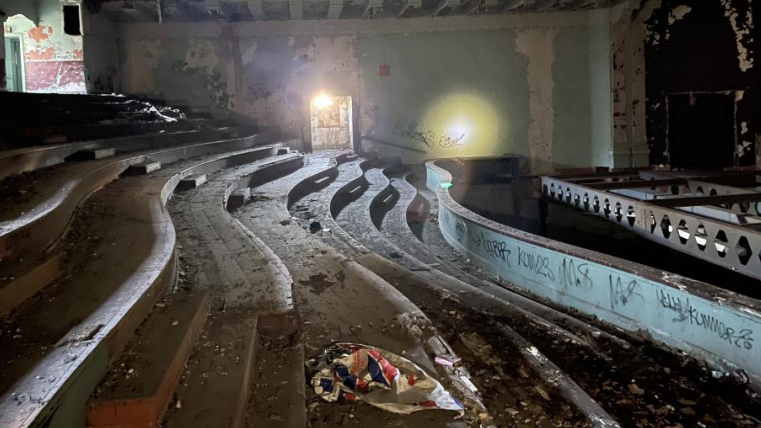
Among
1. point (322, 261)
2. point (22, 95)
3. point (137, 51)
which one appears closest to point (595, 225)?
point (322, 261)

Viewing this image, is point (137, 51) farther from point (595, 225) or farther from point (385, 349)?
point (385, 349)

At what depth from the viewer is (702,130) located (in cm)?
1135

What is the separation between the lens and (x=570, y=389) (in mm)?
2502

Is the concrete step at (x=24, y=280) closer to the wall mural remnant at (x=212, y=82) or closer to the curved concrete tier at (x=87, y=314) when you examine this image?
the curved concrete tier at (x=87, y=314)

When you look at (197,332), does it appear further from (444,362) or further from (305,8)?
(305,8)

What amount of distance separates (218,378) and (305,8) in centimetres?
964

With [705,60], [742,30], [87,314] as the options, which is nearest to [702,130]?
[705,60]

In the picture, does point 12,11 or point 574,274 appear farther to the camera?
point 12,11

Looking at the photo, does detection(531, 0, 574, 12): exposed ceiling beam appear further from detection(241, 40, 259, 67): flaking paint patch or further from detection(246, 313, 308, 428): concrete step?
detection(246, 313, 308, 428): concrete step

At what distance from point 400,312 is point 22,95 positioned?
18.7ft

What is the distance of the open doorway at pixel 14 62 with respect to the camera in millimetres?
9656

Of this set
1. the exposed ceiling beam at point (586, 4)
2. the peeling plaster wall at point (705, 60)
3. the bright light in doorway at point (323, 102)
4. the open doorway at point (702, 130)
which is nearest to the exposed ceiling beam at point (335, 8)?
the exposed ceiling beam at point (586, 4)

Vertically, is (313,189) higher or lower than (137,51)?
lower

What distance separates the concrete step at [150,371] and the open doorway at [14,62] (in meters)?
9.30
